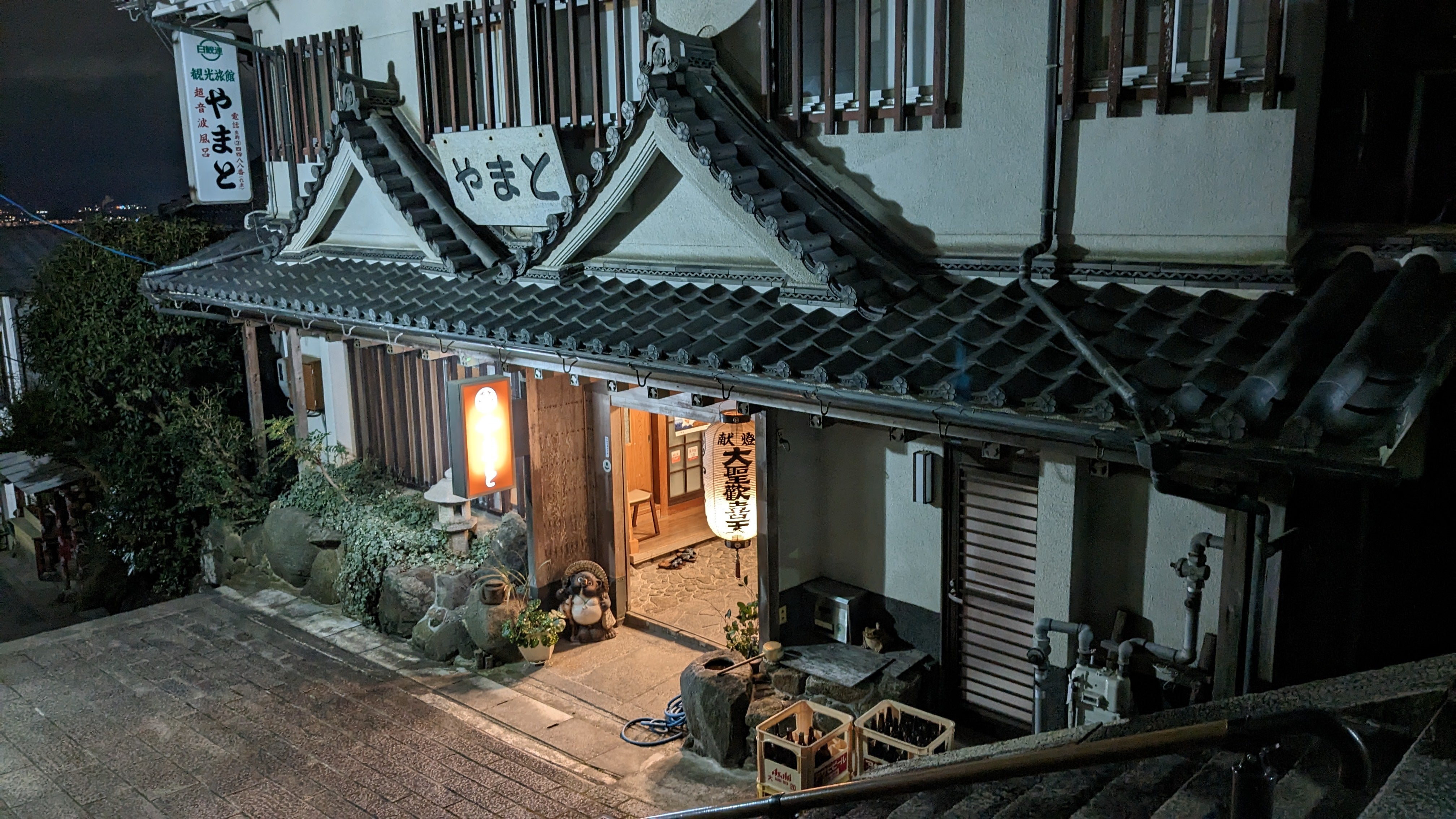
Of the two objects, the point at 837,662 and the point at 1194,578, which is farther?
the point at 837,662

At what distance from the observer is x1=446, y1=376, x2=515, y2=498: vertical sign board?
12047 millimetres

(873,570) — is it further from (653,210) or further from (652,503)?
(652,503)

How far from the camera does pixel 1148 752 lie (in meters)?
3.57

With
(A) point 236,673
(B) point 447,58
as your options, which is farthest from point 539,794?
(B) point 447,58

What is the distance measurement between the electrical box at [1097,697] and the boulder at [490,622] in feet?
25.2

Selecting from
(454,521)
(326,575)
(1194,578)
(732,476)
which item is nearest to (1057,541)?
(1194,578)

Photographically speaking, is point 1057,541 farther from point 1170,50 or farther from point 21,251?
point 21,251

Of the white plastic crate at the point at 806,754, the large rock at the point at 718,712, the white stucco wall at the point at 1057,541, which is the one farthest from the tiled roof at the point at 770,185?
the large rock at the point at 718,712

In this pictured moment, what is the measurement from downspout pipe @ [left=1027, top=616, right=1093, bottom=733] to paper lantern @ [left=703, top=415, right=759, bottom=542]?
3.70 m

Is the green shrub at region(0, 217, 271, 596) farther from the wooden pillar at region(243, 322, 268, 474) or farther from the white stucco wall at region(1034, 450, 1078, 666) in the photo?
the white stucco wall at region(1034, 450, 1078, 666)

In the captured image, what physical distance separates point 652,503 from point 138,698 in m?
8.45

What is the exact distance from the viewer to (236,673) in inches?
515

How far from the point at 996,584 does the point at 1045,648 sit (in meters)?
1.50

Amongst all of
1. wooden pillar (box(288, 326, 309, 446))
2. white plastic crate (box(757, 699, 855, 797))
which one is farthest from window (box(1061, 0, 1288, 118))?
wooden pillar (box(288, 326, 309, 446))
